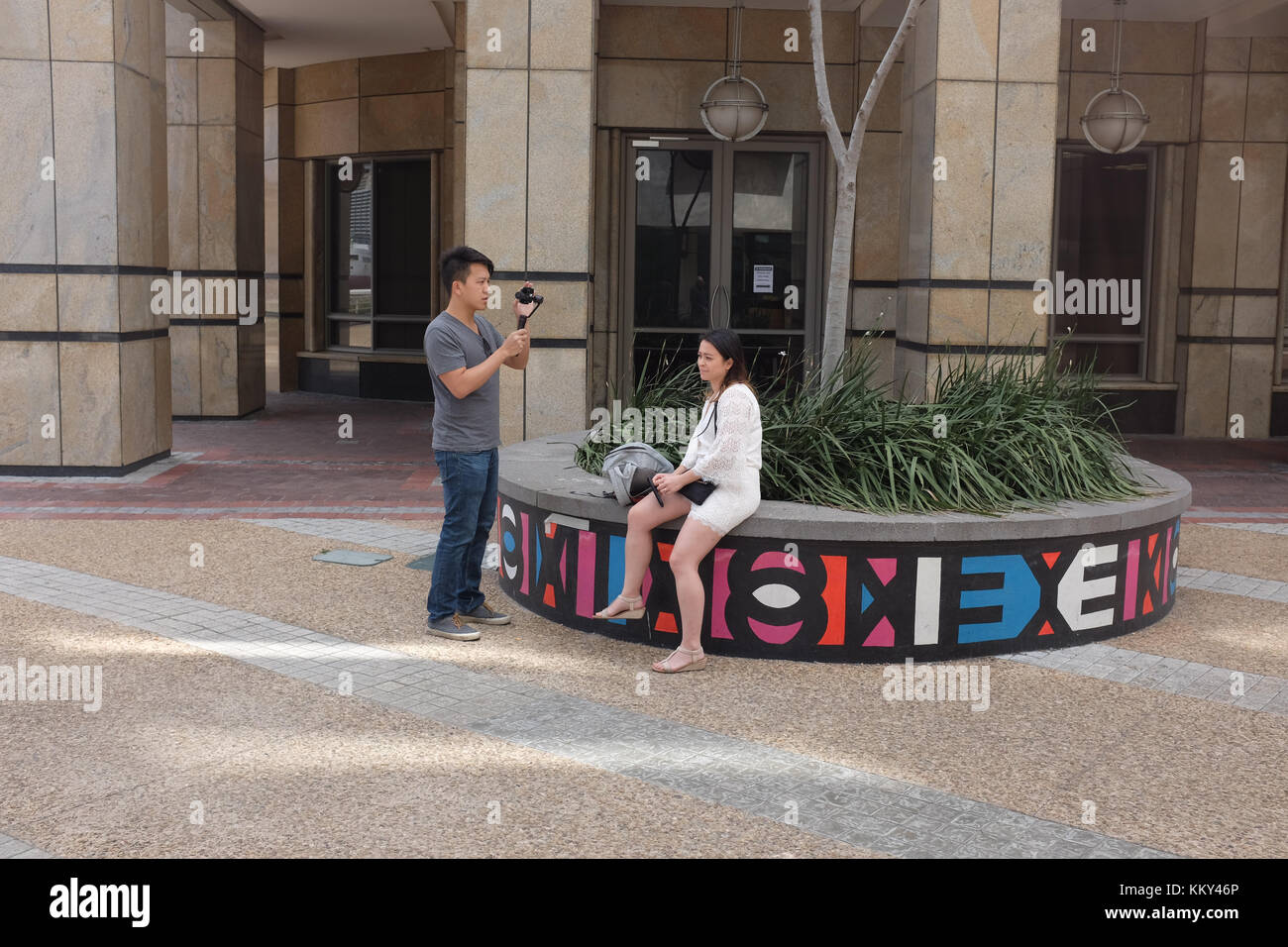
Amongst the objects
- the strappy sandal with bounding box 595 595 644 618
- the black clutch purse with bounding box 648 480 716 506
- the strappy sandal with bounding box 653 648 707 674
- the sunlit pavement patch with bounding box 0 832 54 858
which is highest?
the black clutch purse with bounding box 648 480 716 506

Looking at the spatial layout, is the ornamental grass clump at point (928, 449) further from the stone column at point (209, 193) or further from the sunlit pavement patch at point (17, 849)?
the stone column at point (209, 193)

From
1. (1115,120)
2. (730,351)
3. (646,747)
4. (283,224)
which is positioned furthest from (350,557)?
(283,224)

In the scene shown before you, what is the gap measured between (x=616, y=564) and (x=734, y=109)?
8.19 m

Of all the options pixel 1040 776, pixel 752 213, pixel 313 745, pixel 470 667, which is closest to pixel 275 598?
pixel 470 667

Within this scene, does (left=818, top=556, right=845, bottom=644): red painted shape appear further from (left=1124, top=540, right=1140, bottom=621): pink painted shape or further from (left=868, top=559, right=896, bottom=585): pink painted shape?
(left=1124, top=540, right=1140, bottom=621): pink painted shape

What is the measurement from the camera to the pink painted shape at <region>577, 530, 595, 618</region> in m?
6.95

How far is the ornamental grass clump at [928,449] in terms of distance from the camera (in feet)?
22.9

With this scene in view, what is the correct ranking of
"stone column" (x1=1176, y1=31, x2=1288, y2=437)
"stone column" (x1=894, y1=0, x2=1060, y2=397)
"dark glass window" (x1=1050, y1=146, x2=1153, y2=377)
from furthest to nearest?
"dark glass window" (x1=1050, y1=146, x2=1153, y2=377) < "stone column" (x1=1176, y1=31, x2=1288, y2=437) < "stone column" (x1=894, y1=0, x2=1060, y2=397)

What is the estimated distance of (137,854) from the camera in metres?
4.16

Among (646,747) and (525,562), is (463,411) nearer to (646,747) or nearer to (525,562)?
(525,562)

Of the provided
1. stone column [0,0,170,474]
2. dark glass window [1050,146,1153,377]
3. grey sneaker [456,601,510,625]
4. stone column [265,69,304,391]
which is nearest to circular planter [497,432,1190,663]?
grey sneaker [456,601,510,625]

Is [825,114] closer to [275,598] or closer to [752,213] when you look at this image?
[275,598]

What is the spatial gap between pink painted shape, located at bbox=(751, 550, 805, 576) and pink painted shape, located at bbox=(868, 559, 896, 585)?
351 mm

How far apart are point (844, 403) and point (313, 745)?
3.82 meters
